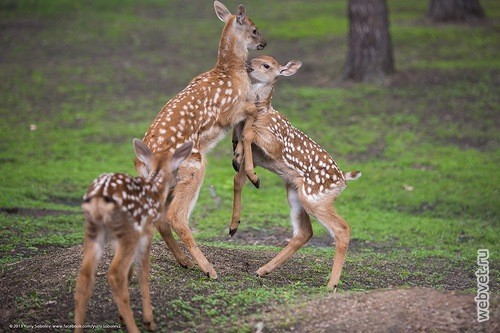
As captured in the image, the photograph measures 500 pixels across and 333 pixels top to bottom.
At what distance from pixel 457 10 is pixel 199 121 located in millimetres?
14258

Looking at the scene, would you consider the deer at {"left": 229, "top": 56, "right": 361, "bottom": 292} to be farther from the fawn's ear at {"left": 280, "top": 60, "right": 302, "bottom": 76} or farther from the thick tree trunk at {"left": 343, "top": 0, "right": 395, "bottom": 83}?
the thick tree trunk at {"left": 343, "top": 0, "right": 395, "bottom": 83}

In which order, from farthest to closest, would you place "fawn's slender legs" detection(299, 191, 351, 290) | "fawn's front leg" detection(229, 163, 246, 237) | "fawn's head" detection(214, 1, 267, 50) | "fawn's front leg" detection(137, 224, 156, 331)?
1. "fawn's head" detection(214, 1, 267, 50)
2. "fawn's front leg" detection(229, 163, 246, 237)
3. "fawn's slender legs" detection(299, 191, 351, 290)
4. "fawn's front leg" detection(137, 224, 156, 331)

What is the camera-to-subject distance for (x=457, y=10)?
21359mm

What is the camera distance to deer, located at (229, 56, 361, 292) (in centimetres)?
830

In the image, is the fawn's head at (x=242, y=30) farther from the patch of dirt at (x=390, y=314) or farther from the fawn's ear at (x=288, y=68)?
the patch of dirt at (x=390, y=314)

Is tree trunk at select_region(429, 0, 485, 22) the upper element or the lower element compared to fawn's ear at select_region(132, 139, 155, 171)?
lower

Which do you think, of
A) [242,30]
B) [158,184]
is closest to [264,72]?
[242,30]

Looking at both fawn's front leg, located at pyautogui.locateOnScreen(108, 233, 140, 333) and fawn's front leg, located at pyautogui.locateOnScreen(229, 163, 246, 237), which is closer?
fawn's front leg, located at pyautogui.locateOnScreen(108, 233, 140, 333)

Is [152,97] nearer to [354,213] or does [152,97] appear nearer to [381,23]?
[381,23]

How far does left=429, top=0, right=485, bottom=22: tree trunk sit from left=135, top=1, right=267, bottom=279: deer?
12.6 m

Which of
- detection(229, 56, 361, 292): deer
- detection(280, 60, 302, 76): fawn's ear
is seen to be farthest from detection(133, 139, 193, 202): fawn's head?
detection(280, 60, 302, 76): fawn's ear

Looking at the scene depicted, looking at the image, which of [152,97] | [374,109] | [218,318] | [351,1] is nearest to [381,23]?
[351,1]

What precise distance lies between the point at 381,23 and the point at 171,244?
9234mm

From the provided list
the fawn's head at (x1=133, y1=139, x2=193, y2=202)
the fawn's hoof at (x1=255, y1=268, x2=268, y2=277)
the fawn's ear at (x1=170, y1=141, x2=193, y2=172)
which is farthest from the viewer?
the fawn's hoof at (x1=255, y1=268, x2=268, y2=277)
